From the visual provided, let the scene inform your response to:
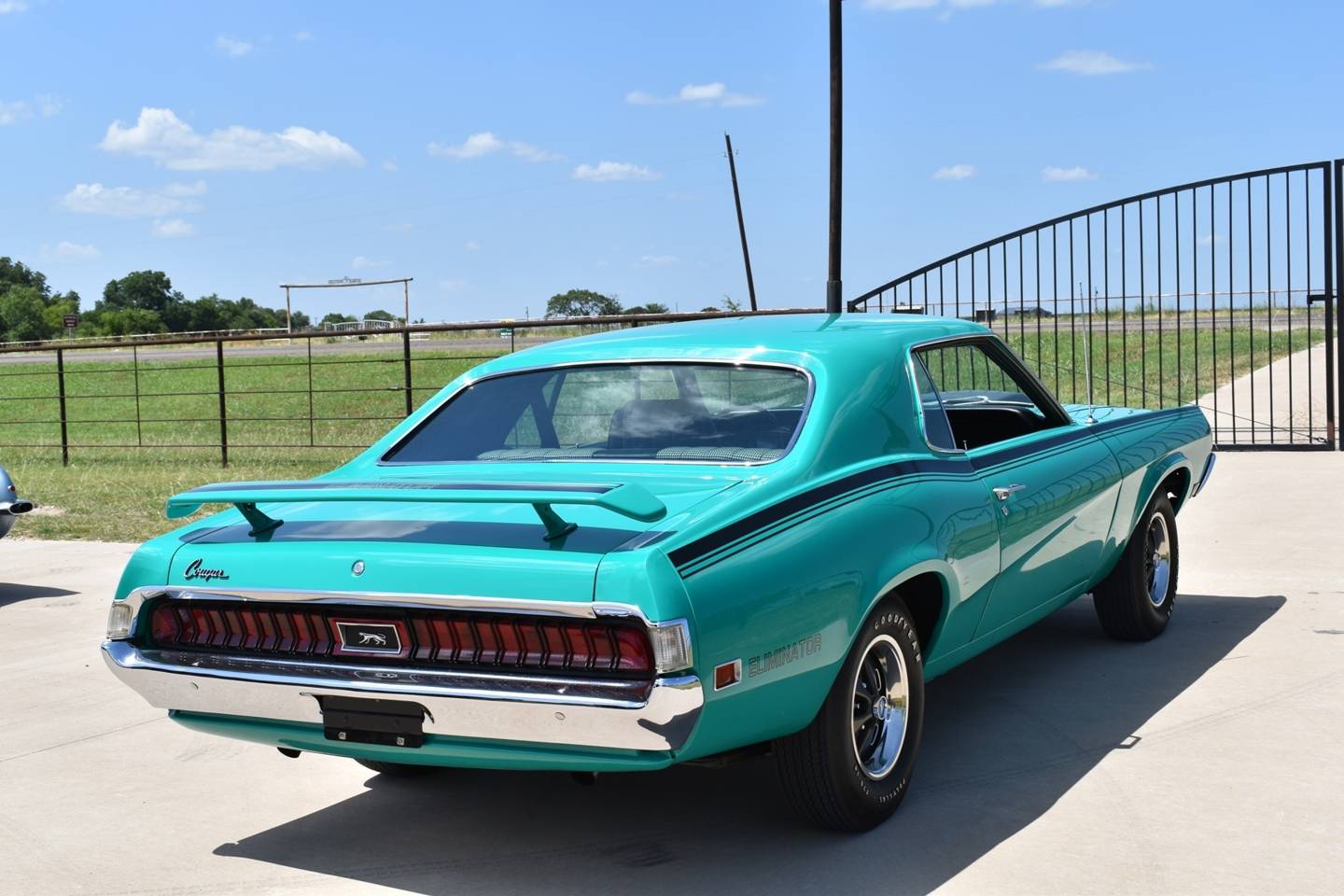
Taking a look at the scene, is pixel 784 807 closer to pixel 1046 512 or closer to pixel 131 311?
pixel 1046 512

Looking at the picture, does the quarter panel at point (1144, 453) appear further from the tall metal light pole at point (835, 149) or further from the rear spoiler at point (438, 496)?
the tall metal light pole at point (835, 149)

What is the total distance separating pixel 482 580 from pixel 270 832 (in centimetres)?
142

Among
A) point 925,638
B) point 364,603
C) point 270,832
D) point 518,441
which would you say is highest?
point 518,441

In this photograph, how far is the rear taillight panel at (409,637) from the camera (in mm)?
3492

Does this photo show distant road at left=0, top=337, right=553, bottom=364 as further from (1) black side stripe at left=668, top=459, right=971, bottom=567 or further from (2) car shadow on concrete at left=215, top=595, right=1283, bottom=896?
(1) black side stripe at left=668, top=459, right=971, bottom=567

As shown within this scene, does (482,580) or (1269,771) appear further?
(1269,771)

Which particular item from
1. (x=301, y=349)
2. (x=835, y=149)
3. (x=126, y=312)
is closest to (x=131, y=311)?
(x=126, y=312)

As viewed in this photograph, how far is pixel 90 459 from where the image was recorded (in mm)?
19297

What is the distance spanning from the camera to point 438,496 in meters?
3.78

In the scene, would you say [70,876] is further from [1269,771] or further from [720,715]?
[1269,771]

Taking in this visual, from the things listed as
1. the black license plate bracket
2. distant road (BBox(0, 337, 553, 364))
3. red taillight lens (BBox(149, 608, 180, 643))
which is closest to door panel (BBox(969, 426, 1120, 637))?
the black license plate bracket

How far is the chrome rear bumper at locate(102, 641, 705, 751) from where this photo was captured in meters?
3.39

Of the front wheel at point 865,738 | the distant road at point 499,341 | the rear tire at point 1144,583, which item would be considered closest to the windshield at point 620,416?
the front wheel at point 865,738

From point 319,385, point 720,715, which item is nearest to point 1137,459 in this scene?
point 720,715
